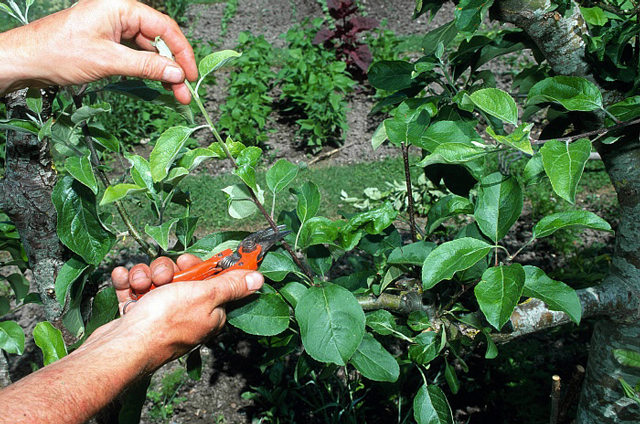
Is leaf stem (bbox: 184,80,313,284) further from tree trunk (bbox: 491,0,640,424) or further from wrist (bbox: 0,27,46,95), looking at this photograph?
tree trunk (bbox: 491,0,640,424)

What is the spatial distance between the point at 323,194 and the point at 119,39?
310 centimetres

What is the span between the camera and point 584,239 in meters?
3.86

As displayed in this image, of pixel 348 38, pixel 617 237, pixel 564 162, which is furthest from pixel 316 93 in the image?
pixel 564 162

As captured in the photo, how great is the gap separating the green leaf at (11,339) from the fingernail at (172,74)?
1.10 meters

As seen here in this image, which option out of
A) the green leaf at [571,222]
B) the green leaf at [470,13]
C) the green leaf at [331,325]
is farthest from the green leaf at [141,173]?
the green leaf at [571,222]

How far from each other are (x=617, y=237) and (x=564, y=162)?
0.79m

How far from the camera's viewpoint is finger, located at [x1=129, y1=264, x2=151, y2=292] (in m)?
1.56

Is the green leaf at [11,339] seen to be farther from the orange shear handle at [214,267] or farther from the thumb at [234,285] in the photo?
the thumb at [234,285]

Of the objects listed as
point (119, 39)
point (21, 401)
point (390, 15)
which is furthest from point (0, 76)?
point (390, 15)

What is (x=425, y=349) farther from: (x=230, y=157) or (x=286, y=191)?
(x=286, y=191)

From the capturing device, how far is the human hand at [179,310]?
145cm

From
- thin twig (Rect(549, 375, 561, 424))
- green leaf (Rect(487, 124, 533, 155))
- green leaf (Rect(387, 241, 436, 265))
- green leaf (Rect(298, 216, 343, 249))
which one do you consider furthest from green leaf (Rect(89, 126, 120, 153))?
thin twig (Rect(549, 375, 561, 424))

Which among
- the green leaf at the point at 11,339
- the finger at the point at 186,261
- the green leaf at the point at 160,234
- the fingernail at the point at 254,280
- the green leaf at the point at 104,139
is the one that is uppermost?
the green leaf at the point at 104,139

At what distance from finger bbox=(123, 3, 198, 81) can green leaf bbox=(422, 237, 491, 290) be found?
0.87 meters
